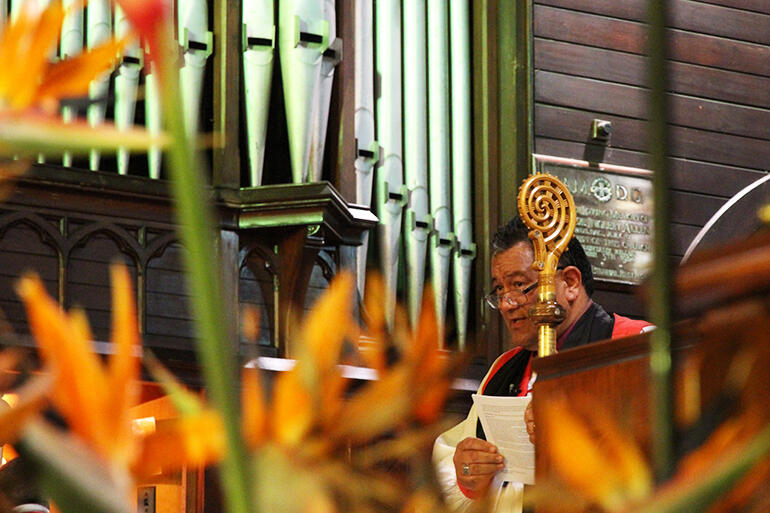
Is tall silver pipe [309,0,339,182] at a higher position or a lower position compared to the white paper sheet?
higher

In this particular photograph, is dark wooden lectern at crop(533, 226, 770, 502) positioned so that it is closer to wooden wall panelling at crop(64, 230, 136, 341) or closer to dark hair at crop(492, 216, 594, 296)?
dark hair at crop(492, 216, 594, 296)

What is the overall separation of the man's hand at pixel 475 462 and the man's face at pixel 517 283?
33.5 inches

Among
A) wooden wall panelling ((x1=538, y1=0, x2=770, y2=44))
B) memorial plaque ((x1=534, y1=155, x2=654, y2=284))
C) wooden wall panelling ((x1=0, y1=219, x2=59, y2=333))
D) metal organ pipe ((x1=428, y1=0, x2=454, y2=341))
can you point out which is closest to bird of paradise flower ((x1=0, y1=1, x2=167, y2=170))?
wooden wall panelling ((x1=0, y1=219, x2=59, y2=333))

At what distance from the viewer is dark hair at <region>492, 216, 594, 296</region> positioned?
4.49 m

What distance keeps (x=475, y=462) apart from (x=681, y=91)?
3.23 metres

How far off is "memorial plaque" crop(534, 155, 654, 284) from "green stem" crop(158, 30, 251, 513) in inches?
224

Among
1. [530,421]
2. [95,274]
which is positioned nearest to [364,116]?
[95,274]

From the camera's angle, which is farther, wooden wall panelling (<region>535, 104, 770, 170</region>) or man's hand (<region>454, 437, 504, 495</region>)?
wooden wall panelling (<region>535, 104, 770, 170</region>)

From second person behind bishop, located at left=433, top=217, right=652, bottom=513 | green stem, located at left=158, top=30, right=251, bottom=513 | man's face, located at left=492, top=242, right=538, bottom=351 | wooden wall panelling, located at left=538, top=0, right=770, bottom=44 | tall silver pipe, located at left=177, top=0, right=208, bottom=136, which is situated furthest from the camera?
wooden wall panelling, located at left=538, top=0, right=770, bottom=44

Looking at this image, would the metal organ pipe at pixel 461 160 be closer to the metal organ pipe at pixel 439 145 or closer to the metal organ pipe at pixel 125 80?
the metal organ pipe at pixel 439 145

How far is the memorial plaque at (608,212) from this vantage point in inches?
236

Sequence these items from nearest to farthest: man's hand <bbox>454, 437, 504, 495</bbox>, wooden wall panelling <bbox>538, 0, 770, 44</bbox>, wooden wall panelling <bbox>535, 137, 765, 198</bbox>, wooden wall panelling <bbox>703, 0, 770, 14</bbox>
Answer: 1. man's hand <bbox>454, 437, 504, 495</bbox>
2. wooden wall panelling <bbox>535, 137, 765, 198</bbox>
3. wooden wall panelling <bbox>538, 0, 770, 44</bbox>
4. wooden wall panelling <bbox>703, 0, 770, 14</bbox>

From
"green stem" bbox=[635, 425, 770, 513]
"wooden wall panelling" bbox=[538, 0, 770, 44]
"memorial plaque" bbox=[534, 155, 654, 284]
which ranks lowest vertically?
"green stem" bbox=[635, 425, 770, 513]

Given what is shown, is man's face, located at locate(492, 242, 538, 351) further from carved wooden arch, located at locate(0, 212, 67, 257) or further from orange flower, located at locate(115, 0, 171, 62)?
orange flower, located at locate(115, 0, 171, 62)
